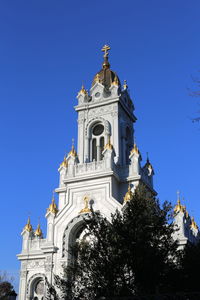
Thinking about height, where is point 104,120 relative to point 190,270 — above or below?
above

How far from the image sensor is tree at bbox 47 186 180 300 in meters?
18.4

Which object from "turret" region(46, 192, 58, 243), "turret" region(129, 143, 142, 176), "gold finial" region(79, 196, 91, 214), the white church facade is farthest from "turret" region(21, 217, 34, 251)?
"turret" region(129, 143, 142, 176)

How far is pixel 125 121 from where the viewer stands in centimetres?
4112

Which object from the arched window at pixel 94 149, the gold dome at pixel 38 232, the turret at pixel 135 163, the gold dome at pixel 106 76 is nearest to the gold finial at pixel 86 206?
the turret at pixel 135 163

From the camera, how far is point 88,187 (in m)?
34.6

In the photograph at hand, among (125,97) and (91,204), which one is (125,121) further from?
(91,204)

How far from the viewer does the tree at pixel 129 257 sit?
18.4 metres

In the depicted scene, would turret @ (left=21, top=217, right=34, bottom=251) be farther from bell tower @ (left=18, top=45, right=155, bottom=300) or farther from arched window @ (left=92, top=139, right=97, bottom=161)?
arched window @ (left=92, top=139, right=97, bottom=161)

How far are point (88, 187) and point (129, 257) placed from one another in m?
15.8

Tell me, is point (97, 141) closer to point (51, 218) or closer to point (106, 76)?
point (106, 76)

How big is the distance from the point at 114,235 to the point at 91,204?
1363 cm

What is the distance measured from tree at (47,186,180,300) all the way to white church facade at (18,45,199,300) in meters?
9.72

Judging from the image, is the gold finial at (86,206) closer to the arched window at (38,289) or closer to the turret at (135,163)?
the turret at (135,163)

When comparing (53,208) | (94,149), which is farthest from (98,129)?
(53,208)
